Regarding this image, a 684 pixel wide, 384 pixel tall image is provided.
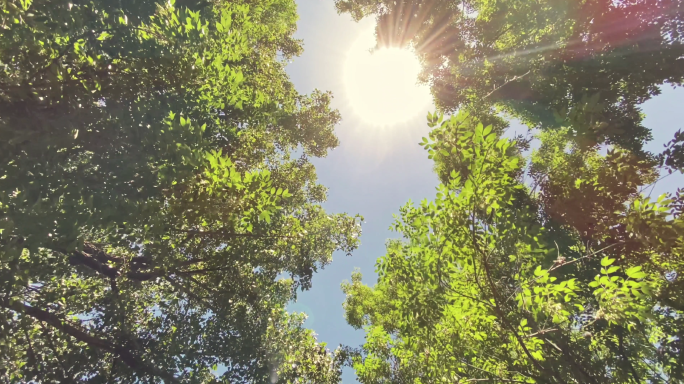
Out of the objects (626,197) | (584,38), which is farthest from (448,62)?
(626,197)

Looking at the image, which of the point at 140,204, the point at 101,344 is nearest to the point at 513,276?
the point at 140,204

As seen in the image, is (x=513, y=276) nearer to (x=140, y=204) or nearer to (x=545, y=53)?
(x=140, y=204)

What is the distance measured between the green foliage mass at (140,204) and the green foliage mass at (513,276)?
2592 millimetres

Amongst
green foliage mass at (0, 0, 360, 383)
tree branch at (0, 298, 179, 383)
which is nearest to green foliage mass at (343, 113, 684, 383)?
green foliage mass at (0, 0, 360, 383)

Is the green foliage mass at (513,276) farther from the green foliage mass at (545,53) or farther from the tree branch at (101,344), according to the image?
the tree branch at (101,344)

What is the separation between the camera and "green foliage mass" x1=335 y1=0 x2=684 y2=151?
22.7 ft

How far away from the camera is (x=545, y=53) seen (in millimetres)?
8852

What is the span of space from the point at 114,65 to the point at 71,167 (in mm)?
1996

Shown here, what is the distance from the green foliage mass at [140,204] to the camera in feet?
13.8

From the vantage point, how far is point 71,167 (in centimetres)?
534

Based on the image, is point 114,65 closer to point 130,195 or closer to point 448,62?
point 130,195

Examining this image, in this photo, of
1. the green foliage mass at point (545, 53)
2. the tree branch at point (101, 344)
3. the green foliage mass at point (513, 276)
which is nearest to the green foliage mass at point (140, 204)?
the tree branch at point (101, 344)

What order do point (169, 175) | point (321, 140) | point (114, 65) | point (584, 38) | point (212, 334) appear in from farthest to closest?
1. point (321, 140)
2. point (584, 38)
3. point (212, 334)
4. point (114, 65)
5. point (169, 175)

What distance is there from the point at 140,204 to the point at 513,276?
17.9 ft
